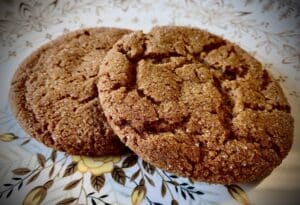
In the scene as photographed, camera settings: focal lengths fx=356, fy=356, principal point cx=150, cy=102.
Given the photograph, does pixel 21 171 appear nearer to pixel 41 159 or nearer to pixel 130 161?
pixel 41 159

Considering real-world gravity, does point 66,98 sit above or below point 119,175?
above

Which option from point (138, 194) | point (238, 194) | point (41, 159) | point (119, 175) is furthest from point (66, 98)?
point (238, 194)

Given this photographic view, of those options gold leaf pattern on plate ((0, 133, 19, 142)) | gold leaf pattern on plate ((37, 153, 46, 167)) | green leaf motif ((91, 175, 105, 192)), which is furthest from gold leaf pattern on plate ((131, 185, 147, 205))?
gold leaf pattern on plate ((0, 133, 19, 142))

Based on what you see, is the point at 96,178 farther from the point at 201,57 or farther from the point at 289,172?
the point at 289,172

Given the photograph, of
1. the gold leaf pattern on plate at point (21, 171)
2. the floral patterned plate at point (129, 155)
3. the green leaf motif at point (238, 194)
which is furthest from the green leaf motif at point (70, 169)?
the green leaf motif at point (238, 194)

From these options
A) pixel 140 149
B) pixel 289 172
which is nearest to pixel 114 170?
pixel 140 149

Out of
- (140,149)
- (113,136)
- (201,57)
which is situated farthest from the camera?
(201,57)
